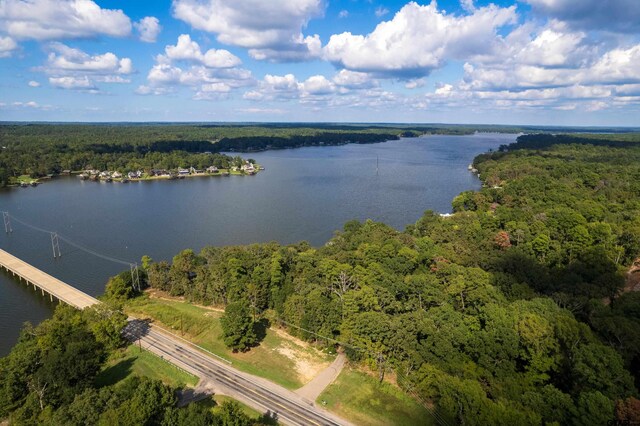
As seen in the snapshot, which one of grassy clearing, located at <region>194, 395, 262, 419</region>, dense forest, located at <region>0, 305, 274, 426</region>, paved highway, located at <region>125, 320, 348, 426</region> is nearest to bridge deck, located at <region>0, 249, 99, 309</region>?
dense forest, located at <region>0, 305, 274, 426</region>

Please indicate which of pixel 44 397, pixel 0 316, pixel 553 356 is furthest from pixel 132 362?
pixel 553 356

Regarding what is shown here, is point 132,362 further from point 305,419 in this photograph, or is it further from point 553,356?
point 553,356

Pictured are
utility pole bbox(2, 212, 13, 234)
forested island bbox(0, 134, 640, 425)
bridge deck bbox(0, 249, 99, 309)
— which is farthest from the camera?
utility pole bbox(2, 212, 13, 234)

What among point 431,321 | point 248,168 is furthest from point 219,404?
point 248,168

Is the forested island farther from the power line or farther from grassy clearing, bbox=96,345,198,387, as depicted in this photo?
the power line

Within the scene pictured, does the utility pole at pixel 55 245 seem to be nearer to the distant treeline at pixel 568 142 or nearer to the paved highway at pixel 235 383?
the paved highway at pixel 235 383

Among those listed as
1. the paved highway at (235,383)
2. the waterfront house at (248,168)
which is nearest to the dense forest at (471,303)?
the paved highway at (235,383)

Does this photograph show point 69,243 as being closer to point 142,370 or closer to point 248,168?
point 142,370
